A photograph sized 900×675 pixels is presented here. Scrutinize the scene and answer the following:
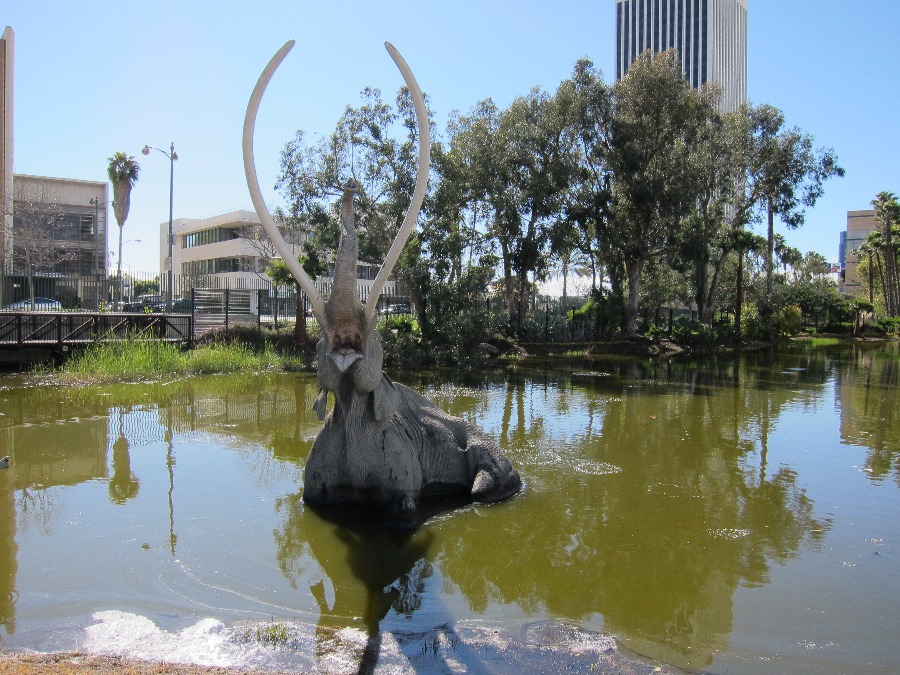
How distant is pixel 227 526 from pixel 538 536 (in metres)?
2.17

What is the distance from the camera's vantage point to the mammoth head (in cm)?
431

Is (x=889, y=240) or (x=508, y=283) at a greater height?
(x=889, y=240)

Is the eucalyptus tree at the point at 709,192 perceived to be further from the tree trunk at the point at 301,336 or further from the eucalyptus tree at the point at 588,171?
the tree trunk at the point at 301,336

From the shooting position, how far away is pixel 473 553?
4.58 meters

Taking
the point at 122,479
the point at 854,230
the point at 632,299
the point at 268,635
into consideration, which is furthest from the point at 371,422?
the point at 854,230

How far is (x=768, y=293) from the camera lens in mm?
31500

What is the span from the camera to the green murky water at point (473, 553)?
340 cm

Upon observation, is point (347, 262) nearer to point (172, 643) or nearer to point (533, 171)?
point (172, 643)

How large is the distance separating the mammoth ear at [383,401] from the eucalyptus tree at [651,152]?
20.0m

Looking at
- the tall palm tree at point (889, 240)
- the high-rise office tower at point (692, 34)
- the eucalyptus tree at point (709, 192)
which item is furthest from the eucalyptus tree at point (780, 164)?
the high-rise office tower at point (692, 34)

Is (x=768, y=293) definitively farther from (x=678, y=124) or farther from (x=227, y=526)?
(x=227, y=526)

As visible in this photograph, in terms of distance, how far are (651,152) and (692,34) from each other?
5547 centimetres

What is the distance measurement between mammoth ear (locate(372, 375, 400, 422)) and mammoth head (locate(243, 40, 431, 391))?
269mm

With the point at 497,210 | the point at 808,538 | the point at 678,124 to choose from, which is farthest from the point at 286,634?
the point at 678,124
